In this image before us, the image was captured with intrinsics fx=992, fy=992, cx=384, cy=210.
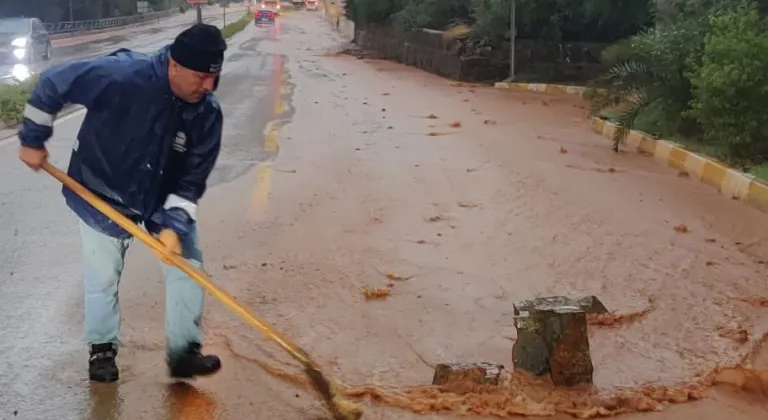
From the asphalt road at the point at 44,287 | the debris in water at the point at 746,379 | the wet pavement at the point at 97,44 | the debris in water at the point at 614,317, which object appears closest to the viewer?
the asphalt road at the point at 44,287

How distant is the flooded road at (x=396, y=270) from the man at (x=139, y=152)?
373 millimetres

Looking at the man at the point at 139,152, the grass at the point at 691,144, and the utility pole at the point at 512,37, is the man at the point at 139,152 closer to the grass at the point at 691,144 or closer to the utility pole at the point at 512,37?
the grass at the point at 691,144

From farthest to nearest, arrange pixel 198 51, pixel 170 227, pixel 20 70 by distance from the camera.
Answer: pixel 20 70
pixel 170 227
pixel 198 51

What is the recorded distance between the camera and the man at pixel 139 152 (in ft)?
12.3

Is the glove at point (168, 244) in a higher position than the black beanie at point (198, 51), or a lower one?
lower

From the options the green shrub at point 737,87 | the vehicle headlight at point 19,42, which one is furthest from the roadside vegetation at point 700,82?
the vehicle headlight at point 19,42

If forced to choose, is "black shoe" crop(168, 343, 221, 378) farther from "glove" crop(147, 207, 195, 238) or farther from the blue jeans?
"glove" crop(147, 207, 195, 238)

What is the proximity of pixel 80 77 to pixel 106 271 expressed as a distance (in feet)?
2.60

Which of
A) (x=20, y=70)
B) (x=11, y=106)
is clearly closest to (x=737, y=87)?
(x=11, y=106)

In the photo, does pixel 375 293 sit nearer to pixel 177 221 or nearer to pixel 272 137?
pixel 177 221

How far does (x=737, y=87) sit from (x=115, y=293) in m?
7.04

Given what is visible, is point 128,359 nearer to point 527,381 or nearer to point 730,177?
point 527,381

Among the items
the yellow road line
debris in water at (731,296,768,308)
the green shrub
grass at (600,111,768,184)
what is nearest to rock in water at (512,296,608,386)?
debris in water at (731,296,768,308)

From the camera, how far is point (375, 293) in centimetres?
570
